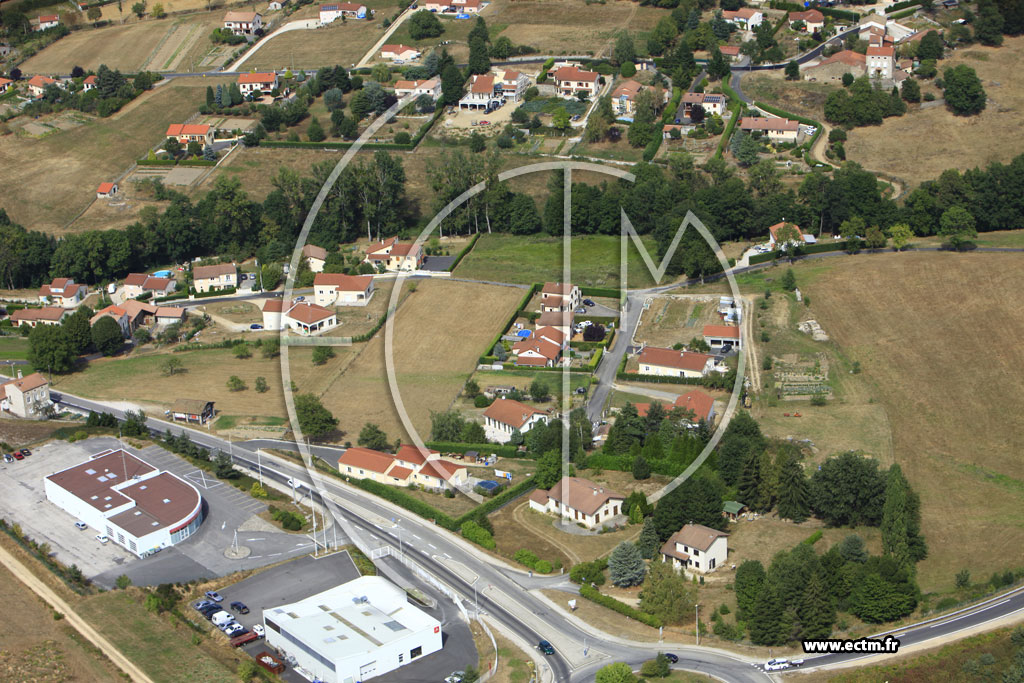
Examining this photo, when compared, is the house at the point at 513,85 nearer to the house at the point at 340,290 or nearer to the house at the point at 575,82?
the house at the point at 575,82

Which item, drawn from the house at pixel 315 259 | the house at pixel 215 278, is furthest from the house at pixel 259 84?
the house at pixel 215 278

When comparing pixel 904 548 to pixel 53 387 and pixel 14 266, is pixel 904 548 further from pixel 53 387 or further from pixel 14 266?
pixel 14 266

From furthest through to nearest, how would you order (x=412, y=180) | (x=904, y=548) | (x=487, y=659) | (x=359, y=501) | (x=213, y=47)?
(x=213, y=47), (x=412, y=180), (x=359, y=501), (x=904, y=548), (x=487, y=659)

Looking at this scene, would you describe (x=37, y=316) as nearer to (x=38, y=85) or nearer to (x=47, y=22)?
(x=38, y=85)

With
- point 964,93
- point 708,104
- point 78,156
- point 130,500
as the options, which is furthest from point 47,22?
point 964,93

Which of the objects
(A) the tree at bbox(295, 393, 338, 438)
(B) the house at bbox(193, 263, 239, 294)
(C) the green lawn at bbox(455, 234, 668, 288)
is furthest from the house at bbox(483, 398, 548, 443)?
(B) the house at bbox(193, 263, 239, 294)

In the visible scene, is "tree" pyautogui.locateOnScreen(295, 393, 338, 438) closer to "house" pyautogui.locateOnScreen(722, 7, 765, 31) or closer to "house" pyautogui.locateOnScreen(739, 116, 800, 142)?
"house" pyautogui.locateOnScreen(739, 116, 800, 142)

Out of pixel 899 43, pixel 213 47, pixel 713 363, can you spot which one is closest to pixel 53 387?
pixel 713 363
